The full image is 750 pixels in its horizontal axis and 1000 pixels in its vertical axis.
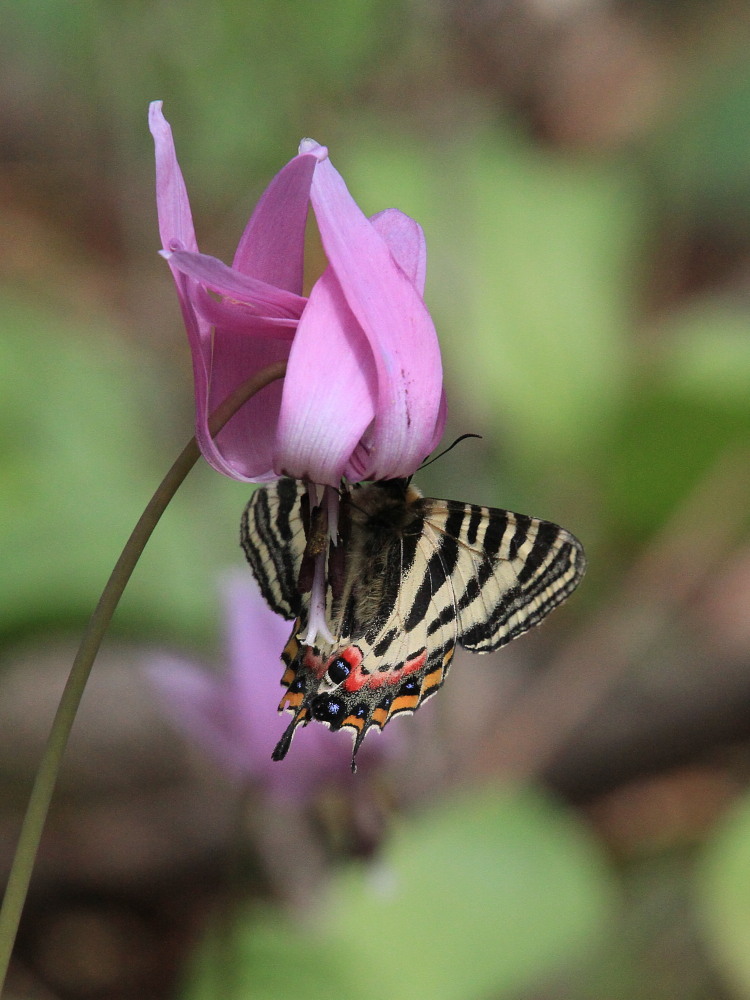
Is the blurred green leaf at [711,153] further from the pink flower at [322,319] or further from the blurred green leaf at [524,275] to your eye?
the pink flower at [322,319]

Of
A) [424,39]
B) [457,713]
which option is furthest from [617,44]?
[457,713]

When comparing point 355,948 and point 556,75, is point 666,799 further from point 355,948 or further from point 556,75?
point 556,75

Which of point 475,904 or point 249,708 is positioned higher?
point 249,708

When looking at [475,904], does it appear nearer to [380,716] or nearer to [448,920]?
[448,920]

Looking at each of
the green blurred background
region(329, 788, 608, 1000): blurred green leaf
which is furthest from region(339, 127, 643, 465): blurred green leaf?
region(329, 788, 608, 1000): blurred green leaf

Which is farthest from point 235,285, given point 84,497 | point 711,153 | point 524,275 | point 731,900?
point 711,153
